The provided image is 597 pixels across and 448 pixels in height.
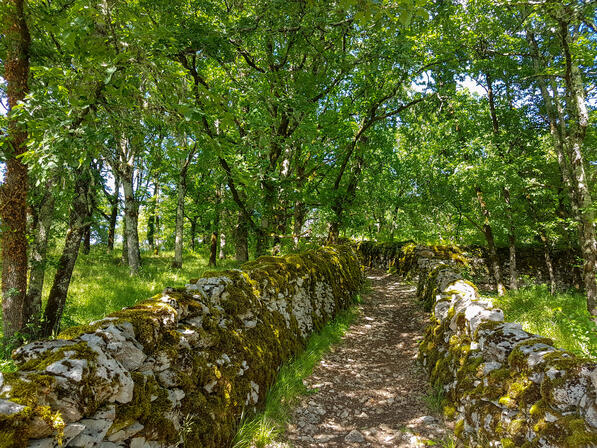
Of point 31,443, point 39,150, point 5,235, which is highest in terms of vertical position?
point 39,150

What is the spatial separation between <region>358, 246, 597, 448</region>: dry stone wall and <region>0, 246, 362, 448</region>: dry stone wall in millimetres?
2746

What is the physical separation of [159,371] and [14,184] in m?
3.30

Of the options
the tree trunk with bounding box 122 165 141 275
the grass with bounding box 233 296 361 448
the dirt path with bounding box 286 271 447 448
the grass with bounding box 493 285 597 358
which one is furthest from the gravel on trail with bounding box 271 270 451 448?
the tree trunk with bounding box 122 165 141 275

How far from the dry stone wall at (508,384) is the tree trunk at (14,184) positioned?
617 centimetres

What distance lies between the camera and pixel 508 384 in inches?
130

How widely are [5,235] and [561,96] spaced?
56.3 ft

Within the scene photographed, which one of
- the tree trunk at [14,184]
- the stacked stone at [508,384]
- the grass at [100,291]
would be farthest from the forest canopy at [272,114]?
the stacked stone at [508,384]

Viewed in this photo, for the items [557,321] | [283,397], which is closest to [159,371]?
[283,397]

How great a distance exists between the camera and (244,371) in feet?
13.3

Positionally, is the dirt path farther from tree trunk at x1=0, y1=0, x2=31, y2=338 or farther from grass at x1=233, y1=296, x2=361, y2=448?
tree trunk at x1=0, y1=0, x2=31, y2=338

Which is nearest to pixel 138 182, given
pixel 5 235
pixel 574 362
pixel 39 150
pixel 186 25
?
pixel 186 25

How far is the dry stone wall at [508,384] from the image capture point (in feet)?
8.22

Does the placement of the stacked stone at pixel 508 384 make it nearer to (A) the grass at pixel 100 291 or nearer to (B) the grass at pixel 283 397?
(B) the grass at pixel 283 397

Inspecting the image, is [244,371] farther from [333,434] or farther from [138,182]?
[138,182]
